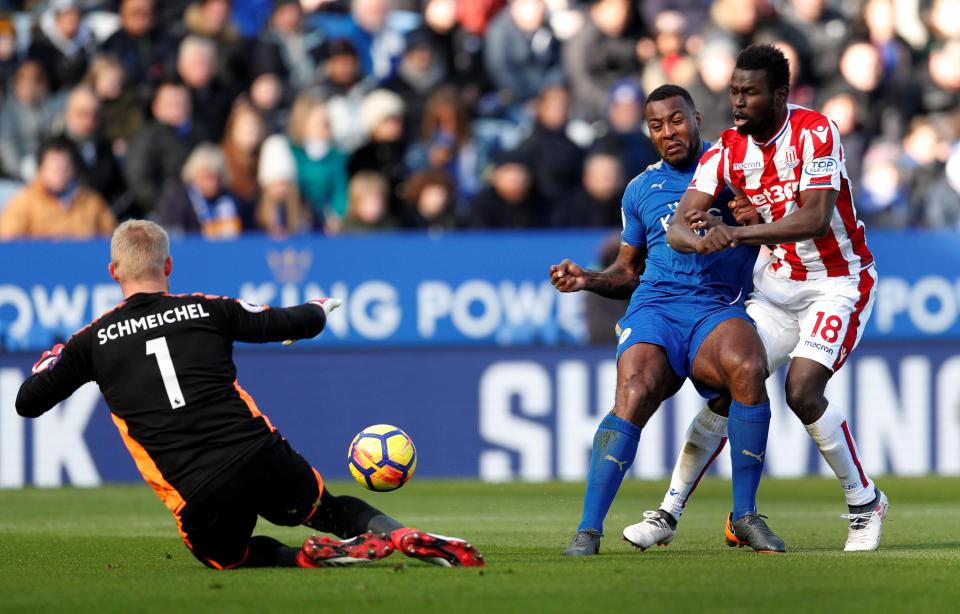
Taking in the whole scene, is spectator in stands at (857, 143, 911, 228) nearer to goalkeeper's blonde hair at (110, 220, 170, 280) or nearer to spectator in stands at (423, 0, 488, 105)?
spectator in stands at (423, 0, 488, 105)

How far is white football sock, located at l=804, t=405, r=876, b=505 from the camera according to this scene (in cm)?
774

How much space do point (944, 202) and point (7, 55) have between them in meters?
9.65

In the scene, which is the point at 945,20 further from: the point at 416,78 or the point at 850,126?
the point at 416,78

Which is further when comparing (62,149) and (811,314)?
(62,149)

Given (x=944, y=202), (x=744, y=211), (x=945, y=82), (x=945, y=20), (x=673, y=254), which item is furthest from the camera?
(x=945, y=20)

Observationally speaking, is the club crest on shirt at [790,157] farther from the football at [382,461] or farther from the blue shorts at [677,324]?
the football at [382,461]

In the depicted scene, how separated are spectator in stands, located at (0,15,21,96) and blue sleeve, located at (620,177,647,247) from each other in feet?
33.1

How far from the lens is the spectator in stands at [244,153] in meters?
15.5

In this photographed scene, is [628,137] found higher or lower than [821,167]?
higher

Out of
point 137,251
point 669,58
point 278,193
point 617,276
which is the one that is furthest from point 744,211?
point 669,58

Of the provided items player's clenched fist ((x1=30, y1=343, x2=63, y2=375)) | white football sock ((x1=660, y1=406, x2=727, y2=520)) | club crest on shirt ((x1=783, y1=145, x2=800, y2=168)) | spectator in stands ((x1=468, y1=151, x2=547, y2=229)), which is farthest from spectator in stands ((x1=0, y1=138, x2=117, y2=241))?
club crest on shirt ((x1=783, y1=145, x2=800, y2=168))

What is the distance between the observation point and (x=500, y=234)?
580 inches

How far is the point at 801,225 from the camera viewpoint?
7.27 metres

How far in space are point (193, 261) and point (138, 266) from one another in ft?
26.2
